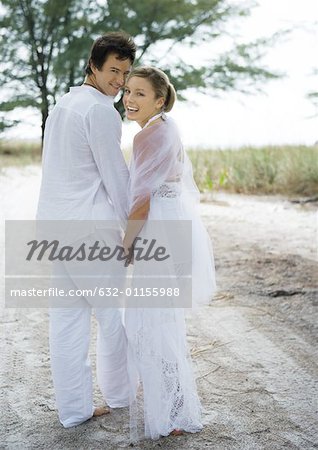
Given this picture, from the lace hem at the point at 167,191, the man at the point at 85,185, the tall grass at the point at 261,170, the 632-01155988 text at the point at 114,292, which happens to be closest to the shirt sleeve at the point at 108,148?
the man at the point at 85,185

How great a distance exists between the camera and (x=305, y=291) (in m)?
4.69

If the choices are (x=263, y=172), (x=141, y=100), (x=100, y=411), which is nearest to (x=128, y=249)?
(x=141, y=100)

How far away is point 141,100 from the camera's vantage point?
95.1 inches

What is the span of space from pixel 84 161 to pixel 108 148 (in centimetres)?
12

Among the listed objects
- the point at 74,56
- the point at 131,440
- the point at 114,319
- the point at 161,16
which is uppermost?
the point at 161,16

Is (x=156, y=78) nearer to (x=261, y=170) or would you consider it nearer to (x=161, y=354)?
(x=161, y=354)

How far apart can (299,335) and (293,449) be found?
1394 millimetres

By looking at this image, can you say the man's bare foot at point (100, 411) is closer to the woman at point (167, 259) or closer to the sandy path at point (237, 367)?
the sandy path at point (237, 367)

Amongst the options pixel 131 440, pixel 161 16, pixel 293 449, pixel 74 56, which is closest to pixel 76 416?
pixel 131 440

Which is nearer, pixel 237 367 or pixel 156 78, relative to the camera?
pixel 156 78

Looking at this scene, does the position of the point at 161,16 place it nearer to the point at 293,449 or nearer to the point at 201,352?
the point at 201,352

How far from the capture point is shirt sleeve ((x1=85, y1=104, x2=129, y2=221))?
95.2 inches

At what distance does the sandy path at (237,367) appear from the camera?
2578 mm

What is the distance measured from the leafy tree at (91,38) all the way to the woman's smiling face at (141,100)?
36.0 ft
